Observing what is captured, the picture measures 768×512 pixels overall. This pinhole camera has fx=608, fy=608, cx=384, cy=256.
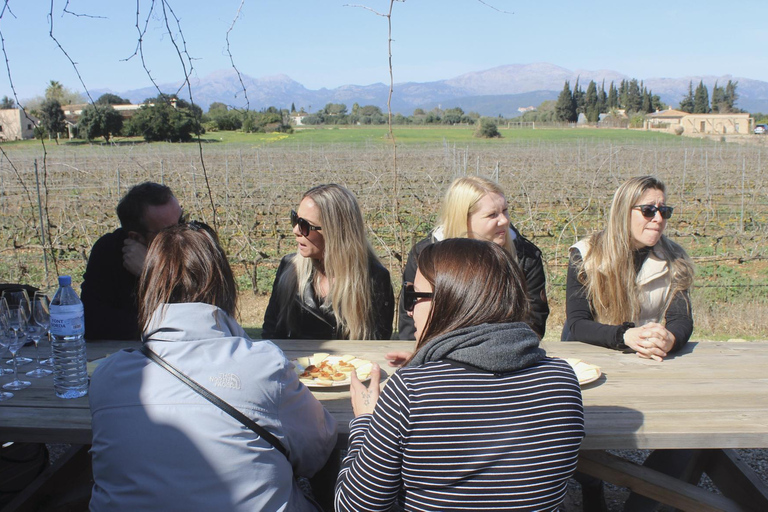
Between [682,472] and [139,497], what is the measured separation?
6.61 ft

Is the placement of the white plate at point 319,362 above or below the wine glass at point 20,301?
below

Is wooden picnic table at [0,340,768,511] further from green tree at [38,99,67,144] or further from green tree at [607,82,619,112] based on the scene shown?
green tree at [607,82,619,112]

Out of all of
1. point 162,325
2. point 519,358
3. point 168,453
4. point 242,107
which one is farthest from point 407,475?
point 242,107

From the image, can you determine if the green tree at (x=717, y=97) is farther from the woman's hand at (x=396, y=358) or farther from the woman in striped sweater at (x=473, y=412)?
the woman in striped sweater at (x=473, y=412)

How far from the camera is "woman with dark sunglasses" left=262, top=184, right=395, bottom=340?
112 inches

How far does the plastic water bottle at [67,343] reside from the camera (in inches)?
72.4

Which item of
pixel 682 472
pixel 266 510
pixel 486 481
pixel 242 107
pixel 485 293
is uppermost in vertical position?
pixel 242 107

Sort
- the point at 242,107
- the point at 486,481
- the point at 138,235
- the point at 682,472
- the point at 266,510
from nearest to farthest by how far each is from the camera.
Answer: the point at 486,481 → the point at 266,510 → the point at 682,472 → the point at 138,235 → the point at 242,107

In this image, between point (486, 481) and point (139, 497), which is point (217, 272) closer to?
point (139, 497)

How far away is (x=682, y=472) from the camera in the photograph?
2352 millimetres

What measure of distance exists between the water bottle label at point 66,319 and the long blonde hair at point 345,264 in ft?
3.89

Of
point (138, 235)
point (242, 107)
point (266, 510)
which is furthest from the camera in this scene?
point (242, 107)

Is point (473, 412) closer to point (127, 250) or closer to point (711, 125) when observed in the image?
point (127, 250)

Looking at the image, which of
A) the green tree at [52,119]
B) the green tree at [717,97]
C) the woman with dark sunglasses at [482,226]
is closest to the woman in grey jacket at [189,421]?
the woman with dark sunglasses at [482,226]
